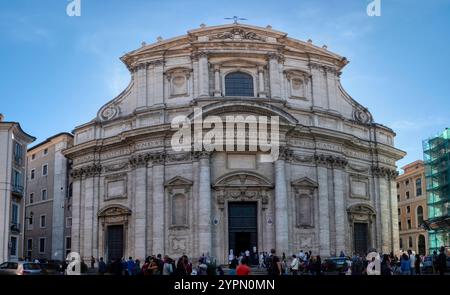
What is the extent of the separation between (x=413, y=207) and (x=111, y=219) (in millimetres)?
40747

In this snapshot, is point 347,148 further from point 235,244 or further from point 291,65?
point 235,244

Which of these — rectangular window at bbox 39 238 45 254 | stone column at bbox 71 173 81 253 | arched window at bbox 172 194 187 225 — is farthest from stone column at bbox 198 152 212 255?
rectangular window at bbox 39 238 45 254

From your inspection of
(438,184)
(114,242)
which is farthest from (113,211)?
(438,184)

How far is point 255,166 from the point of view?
125 ft

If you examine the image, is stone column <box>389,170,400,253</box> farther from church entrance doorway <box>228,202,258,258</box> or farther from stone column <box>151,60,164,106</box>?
stone column <box>151,60,164,106</box>

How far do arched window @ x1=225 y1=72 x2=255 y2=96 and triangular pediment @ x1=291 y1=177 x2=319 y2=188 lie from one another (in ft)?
21.1

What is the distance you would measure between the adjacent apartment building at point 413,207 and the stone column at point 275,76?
31.4 meters

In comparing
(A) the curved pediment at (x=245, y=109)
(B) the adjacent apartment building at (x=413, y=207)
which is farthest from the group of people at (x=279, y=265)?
(B) the adjacent apartment building at (x=413, y=207)

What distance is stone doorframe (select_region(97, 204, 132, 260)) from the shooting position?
3947cm

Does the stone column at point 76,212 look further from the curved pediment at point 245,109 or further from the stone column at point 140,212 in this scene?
the curved pediment at point 245,109

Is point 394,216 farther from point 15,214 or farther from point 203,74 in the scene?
point 15,214

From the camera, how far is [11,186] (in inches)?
1613

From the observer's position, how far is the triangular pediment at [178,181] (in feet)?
124
